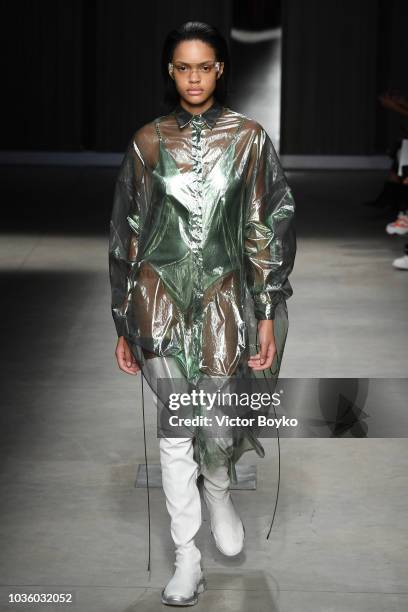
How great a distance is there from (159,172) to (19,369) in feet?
7.84

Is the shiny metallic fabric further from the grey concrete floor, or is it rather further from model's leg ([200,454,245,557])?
the grey concrete floor

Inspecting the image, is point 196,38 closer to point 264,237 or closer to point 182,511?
point 264,237

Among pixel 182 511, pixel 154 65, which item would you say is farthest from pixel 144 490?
pixel 154 65

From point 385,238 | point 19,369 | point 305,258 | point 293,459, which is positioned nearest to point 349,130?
→ point 385,238

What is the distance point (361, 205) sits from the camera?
1097cm

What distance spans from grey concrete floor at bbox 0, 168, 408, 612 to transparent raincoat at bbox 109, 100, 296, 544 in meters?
0.36

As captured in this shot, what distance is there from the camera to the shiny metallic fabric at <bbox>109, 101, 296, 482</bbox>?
8.48ft

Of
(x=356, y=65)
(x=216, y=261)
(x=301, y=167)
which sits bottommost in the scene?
(x=301, y=167)

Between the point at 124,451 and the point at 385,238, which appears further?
the point at 385,238

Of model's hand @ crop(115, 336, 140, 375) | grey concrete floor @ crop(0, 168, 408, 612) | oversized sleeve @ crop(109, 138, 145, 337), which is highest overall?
oversized sleeve @ crop(109, 138, 145, 337)

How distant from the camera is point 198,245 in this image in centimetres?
259

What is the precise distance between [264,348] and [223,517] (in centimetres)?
41

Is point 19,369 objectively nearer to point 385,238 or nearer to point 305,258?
point 305,258

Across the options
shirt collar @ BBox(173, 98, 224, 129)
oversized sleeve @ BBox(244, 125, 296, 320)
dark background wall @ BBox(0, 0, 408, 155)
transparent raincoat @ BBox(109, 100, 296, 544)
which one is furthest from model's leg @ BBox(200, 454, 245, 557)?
dark background wall @ BBox(0, 0, 408, 155)
